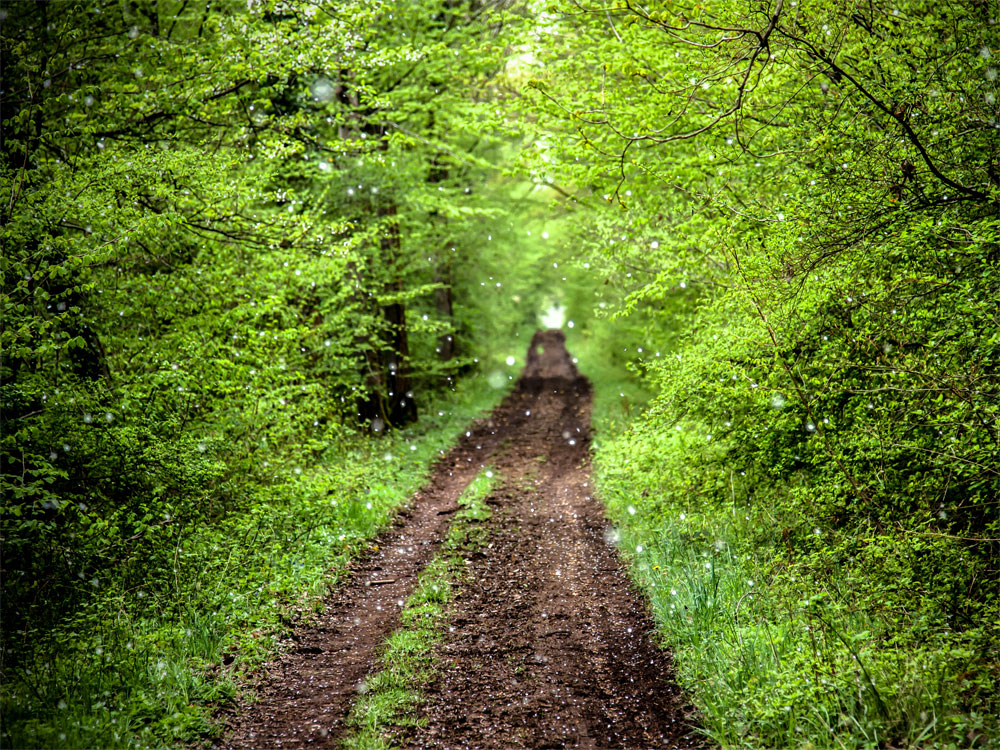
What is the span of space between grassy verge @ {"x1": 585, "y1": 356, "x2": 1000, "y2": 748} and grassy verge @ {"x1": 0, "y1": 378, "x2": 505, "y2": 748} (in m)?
4.14

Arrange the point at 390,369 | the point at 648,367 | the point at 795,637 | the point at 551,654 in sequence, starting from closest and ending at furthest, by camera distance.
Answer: the point at 795,637 < the point at 551,654 < the point at 648,367 < the point at 390,369

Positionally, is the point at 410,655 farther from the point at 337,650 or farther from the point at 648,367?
the point at 648,367

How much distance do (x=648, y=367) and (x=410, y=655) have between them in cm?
482

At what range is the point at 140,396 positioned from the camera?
24.4 ft

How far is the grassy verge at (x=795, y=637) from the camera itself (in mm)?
4418

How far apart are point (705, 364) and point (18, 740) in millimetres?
7201

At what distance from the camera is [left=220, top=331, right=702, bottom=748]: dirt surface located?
5160 millimetres

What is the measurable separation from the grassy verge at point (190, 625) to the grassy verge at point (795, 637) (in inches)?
163

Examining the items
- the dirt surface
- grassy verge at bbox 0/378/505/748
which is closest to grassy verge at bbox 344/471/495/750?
the dirt surface

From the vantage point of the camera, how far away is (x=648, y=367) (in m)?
8.80

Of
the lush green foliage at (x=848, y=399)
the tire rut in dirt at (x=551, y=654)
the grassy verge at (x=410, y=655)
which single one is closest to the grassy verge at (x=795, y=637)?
the lush green foliage at (x=848, y=399)

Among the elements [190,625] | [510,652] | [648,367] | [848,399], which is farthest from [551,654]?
[648,367]

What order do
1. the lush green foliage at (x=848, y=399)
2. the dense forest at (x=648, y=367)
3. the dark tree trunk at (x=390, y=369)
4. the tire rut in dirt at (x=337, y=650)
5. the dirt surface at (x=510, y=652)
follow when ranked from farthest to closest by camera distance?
the dark tree trunk at (x=390, y=369), the tire rut in dirt at (x=337, y=650), the dirt surface at (x=510, y=652), the dense forest at (x=648, y=367), the lush green foliage at (x=848, y=399)

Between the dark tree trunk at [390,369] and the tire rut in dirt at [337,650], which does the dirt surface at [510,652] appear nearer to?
the tire rut in dirt at [337,650]
